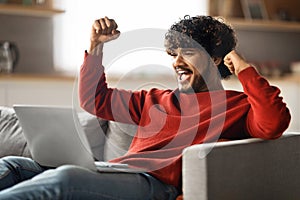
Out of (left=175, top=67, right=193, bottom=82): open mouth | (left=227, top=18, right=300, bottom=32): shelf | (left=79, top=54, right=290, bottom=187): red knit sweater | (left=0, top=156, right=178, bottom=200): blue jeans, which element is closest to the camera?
(left=0, top=156, right=178, bottom=200): blue jeans

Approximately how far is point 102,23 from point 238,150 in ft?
2.23

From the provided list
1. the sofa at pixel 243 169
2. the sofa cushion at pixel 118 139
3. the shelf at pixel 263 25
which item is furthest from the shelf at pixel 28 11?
the sofa at pixel 243 169

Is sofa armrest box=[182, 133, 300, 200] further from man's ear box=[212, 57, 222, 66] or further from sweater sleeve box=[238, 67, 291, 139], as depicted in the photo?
man's ear box=[212, 57, 222, 66]

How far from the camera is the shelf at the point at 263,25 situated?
5156mm

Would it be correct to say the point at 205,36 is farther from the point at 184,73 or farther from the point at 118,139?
the point at 118,139

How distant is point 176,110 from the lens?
236cm

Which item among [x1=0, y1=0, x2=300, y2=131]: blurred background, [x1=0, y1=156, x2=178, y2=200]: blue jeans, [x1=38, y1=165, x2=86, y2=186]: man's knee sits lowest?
[x1=0, y1=0, x2=300, y2=131]: blurred background

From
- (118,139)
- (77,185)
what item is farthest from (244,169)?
(118,139)

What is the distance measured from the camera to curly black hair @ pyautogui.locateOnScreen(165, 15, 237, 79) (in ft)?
7.82

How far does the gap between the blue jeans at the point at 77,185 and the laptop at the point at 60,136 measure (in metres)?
0.06

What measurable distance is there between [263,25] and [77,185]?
3.60 m

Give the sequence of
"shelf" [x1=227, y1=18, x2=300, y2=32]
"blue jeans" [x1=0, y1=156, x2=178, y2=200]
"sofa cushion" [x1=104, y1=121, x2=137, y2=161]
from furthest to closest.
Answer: "shelf" [x1=227, y1=18, x2=300, y2=32] → "sofa cushion" [x1=104, y1=121, x2=137, y2=161] → "blue jeans" [x1=0, y1=156, x2=178, y2=200]

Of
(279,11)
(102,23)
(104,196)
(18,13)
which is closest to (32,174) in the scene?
(104,196)

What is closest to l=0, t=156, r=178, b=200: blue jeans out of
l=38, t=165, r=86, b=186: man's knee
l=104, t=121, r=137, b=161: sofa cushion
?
l=38, t=165, r=86, b=186: man's knee
